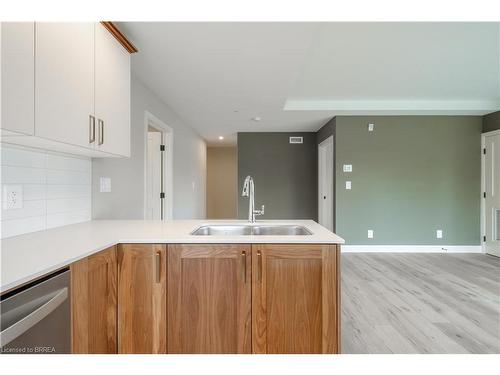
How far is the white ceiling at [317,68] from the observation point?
202 cm

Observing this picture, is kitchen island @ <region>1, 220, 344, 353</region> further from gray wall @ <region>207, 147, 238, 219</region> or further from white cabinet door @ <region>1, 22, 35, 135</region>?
gray wall @ <region>207, 147, 238, 219</region>

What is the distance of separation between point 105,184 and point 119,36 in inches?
43.1

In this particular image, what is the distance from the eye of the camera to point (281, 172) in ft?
19.8

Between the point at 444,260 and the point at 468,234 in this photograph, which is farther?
the point at 468,234

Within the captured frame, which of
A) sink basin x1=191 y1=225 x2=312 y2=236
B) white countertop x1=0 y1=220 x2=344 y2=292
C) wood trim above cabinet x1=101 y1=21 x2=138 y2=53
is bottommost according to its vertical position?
sink basin x1=191 y1=225 x2=312 y2=236

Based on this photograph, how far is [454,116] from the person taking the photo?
14.8 ft

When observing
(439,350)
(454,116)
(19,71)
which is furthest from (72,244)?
(454,116)

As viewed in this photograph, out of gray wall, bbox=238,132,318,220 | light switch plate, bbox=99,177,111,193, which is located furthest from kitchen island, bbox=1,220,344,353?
gray wall, bbox=238,132,318,220

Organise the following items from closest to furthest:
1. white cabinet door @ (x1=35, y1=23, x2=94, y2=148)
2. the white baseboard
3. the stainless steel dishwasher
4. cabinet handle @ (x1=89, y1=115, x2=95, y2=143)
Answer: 1. the stainless steel dishwasher
2. white cabinet door @ (x1=35, y1=23, x2=94, y2=148)
3. cabinet handle @ (x1=89, y1=115, x2=95, y2=143)
4. the white baseboard

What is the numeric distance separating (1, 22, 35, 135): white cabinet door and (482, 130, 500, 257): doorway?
5.62 metres

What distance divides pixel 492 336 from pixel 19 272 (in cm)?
285

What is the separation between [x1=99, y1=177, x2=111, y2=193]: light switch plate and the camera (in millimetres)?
2180

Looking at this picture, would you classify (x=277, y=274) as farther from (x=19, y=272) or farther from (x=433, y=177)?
(x=433, y=177)

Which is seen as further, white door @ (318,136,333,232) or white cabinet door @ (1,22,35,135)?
white door @ (318,136,333,232)
